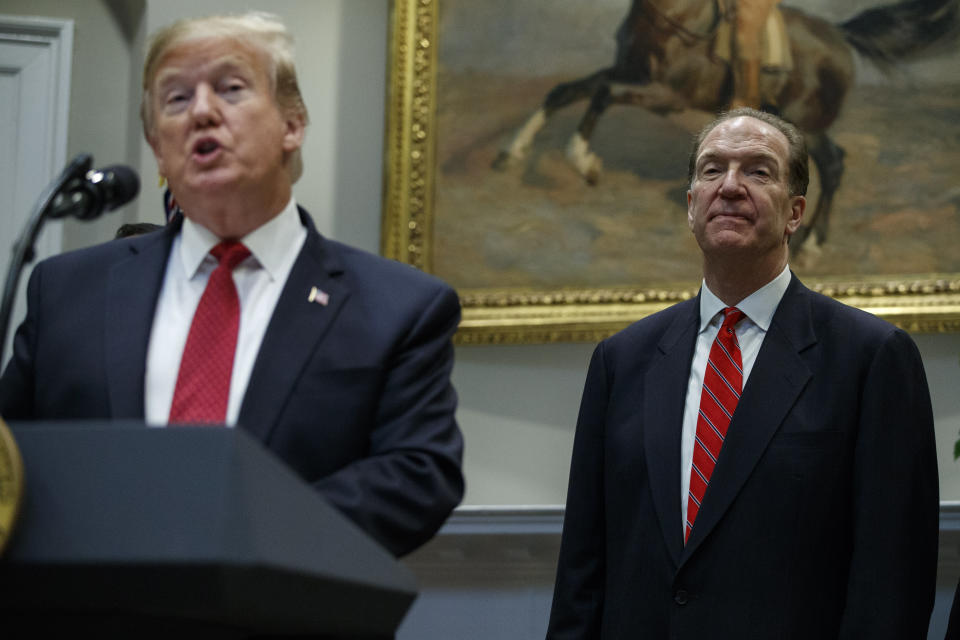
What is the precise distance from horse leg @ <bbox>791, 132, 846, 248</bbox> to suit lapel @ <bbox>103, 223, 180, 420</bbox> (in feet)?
9.86

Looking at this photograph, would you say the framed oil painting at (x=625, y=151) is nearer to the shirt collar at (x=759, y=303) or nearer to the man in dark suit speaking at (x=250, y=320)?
the shirt collar at (x=759, y=303)

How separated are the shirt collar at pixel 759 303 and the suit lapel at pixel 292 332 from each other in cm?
143

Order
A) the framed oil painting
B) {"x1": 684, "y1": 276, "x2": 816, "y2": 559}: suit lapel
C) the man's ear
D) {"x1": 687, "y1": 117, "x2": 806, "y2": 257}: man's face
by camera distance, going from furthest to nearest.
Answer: the framed oil painting
the man's ear
{"x1": 687, "y1": 117, "x2": 806, "y2": 257}: man's face
{"x1": 684, "y1": 276, "x2": 816, "y2": 559}: suit lapel

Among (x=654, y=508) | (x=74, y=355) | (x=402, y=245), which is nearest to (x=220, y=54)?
(x=74, y=355)

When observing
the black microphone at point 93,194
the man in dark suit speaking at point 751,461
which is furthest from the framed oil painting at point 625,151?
the black microphone at point 93,194

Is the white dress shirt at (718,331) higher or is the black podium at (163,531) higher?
the black podium at (163,531)

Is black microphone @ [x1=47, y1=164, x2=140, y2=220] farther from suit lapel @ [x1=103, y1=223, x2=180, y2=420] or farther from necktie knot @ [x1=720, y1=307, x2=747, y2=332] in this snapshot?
necktie knot @ [x1=720, y1=307, x2=747, y2=332]

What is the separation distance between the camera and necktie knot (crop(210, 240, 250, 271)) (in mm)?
2131

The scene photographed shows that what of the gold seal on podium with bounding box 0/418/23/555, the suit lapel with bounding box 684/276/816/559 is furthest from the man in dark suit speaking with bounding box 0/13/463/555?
the suit lapel with bounding box 684/276/816/559

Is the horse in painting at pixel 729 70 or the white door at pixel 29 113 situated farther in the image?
the white door at pixel 29 113

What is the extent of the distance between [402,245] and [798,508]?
2346mm

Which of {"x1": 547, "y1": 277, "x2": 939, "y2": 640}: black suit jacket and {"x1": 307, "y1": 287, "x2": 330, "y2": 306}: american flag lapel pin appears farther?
{"x1": 547, "y1": 277, "x2": 939, "y2": 640}: black suit jacket

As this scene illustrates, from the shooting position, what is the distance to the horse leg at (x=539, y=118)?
4.95 m

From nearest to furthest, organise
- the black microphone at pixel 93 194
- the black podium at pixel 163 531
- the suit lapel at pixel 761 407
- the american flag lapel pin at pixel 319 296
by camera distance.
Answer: the black podium at pixel 163 531, the black microphone at pixel 93 194, the american flag lapel pin at pixel 319 296, the suit lapel at pixel 761 407
